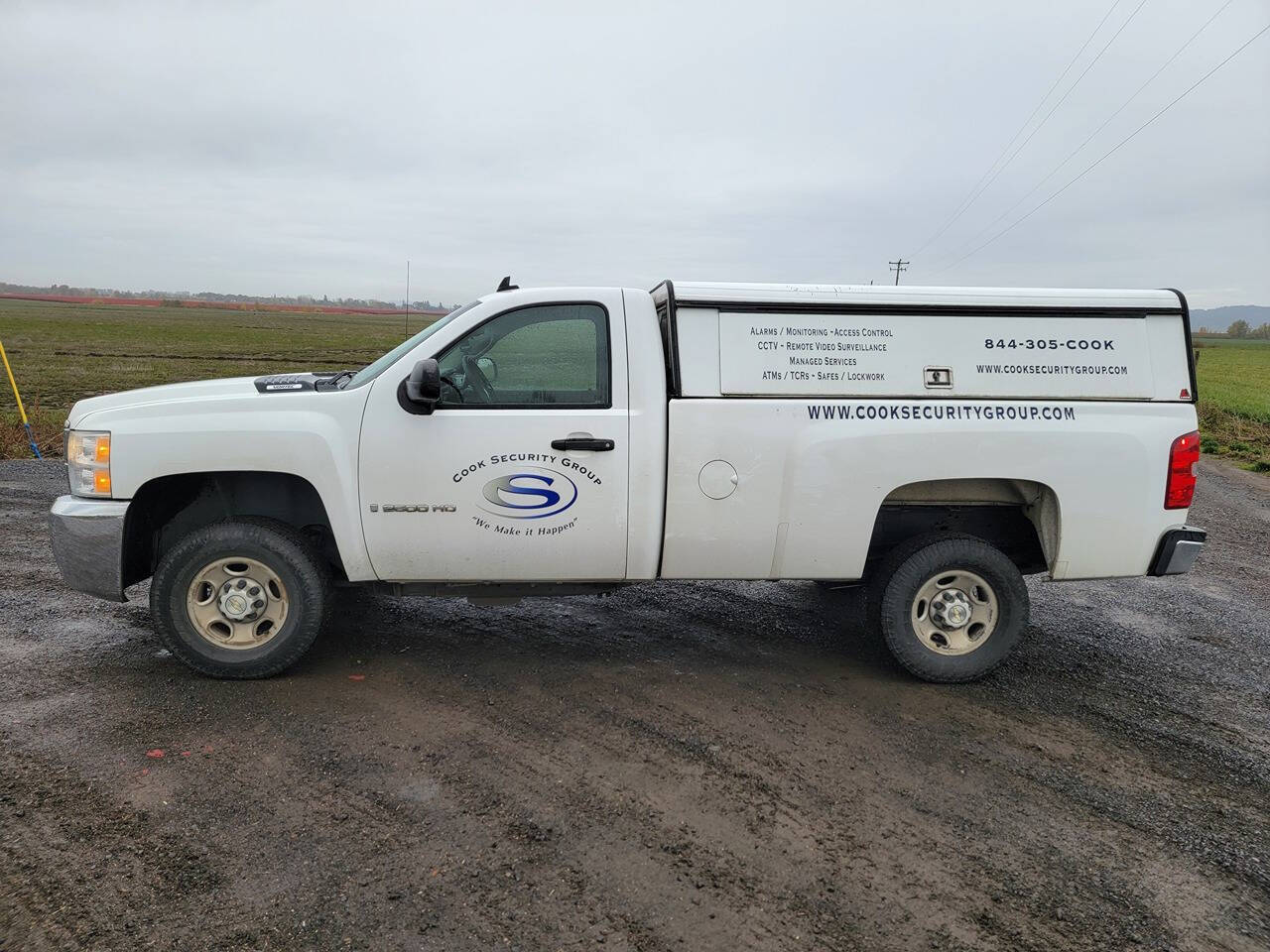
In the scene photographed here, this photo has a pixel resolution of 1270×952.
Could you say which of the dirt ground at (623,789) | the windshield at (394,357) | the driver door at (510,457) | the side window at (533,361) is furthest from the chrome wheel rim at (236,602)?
the side window at (533,361)

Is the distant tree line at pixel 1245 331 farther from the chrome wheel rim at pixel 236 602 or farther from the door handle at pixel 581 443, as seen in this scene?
the chrome wheel rim at pixel 236 602

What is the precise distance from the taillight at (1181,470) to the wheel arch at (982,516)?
59 centimetres

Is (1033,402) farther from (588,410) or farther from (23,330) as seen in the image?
(23,330)

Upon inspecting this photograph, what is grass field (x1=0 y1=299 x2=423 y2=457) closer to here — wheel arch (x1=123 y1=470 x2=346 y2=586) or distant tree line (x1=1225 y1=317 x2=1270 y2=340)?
wheel arch (x1=123 y1=470 x2=346 y2=586)

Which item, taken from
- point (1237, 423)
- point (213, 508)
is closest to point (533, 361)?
point (213, 508)

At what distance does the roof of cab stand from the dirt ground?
2036mm

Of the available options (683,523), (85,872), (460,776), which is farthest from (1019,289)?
(85,872)

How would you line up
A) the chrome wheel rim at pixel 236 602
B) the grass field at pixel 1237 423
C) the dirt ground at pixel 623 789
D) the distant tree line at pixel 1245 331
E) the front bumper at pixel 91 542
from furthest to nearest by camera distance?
the distant tree line at pixel 1245 331, the grass field at pixel 1237 423, the chrome wheel rim at pixel 236 602, the front bumper at pixel 91 542, the dirt ground at pixel 623 789

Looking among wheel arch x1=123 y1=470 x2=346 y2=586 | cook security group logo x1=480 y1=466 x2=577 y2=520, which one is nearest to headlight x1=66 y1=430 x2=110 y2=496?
wheel arch x1=123 y1=470 x2=346 y2=586

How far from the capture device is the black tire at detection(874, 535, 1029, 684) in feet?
16.3

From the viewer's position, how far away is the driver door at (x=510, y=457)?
182 inches

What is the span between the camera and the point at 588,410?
4.68 m

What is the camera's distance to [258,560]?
4715 mm

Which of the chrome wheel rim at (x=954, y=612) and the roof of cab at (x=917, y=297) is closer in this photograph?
the roof of cab at (x=917, y=297)
